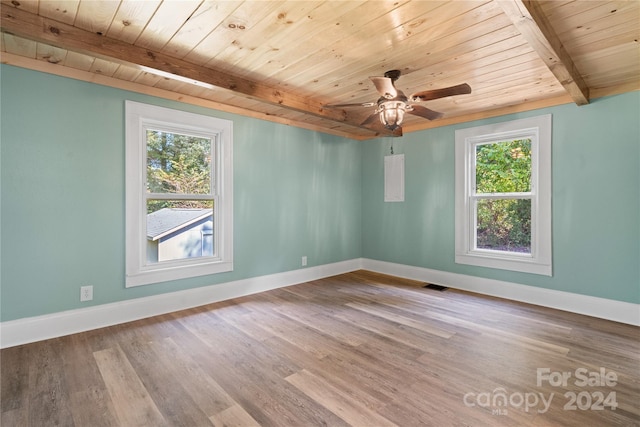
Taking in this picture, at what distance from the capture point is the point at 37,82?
101 inches

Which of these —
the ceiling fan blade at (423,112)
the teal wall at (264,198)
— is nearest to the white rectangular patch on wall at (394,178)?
the teal wall at (264,198)

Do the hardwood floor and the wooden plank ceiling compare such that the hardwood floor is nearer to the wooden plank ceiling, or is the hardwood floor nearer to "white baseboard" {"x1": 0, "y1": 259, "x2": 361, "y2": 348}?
"white baseboard" {"x1": 0, "y1": 259, "x2": 361, "y2": 348}

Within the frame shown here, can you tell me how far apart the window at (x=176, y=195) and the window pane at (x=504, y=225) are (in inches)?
129

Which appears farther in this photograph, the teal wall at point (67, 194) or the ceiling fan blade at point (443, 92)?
the teal wall at point (67, 194)

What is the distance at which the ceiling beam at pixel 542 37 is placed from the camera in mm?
1650

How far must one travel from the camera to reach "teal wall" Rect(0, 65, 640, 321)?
8.35 ft

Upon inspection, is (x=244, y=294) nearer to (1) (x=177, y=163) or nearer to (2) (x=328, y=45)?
(1) (x=177, y=163)

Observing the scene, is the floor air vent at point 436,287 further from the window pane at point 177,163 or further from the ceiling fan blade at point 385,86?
the window pane at point 177,163

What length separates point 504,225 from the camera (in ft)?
12.8

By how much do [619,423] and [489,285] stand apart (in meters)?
2.34

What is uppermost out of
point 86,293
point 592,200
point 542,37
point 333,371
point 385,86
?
point 542,37

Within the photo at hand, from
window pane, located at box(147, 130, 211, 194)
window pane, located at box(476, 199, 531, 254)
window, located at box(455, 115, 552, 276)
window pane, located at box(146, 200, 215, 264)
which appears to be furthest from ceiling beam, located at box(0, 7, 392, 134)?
window pane, located at box(476, 199, 531, 254)

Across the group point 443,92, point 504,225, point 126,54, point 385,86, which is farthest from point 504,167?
point 126,54

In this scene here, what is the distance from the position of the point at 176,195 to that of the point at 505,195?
394 cm
